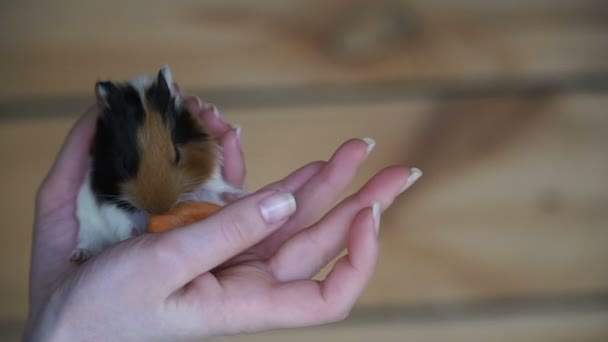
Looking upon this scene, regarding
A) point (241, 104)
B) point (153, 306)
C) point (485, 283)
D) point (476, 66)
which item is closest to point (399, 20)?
point (476, 66)

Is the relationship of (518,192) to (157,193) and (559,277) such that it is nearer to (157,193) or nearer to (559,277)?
(559,277)

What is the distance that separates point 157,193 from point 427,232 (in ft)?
2.50

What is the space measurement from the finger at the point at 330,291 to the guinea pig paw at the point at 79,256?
0.31 m

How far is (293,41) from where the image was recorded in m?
1.46

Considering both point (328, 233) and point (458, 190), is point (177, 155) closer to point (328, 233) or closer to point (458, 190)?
point (328, 233)

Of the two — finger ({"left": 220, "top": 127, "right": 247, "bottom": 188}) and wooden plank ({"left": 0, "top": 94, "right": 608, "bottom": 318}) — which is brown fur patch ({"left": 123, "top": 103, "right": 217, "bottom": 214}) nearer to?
finger ({"left": 220, "top": 127, "right": 247, "bottom": 188})

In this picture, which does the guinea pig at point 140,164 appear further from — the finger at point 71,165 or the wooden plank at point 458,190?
the wooden plank at point 458,190

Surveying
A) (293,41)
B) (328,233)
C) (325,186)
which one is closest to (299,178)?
(325,186)

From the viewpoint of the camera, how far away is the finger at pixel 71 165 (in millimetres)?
1111

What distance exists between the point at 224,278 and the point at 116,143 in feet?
0.78

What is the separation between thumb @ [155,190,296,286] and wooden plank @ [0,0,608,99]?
710mm

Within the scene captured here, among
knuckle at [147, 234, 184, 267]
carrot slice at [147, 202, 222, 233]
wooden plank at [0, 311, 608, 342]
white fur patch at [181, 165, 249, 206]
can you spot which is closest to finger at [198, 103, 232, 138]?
white fur patch at [181, 165, 249, 206]

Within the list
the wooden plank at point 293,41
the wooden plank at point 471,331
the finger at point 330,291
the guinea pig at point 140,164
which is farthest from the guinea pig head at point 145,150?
the wooden plank at point 471,331

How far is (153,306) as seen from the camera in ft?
2.56
